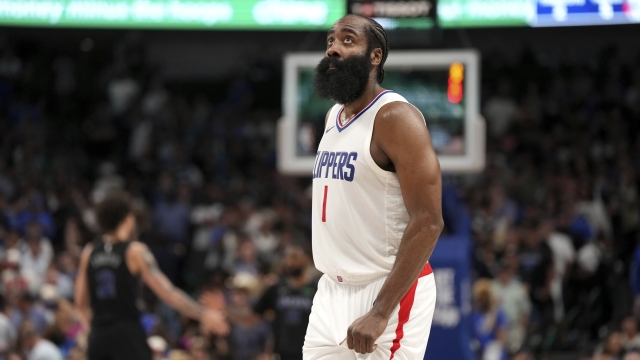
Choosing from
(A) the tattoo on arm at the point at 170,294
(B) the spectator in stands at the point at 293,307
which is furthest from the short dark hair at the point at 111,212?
(B) the spectator in stands at the point at 293,307

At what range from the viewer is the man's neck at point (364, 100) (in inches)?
143

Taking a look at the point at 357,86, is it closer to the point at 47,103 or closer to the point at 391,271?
the point at 391,271

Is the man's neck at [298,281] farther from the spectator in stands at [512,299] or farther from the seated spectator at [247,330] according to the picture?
the spectator in stands at [512,299]

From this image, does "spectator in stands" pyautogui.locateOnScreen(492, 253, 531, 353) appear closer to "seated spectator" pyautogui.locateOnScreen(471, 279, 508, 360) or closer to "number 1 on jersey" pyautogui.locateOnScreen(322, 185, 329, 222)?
"seated spectator" pyautogui.locateOnScreen(471, 279, 508, 360)

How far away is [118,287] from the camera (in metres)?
5.99

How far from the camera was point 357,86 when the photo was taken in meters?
3.56

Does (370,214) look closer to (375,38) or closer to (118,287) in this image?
(375,38)

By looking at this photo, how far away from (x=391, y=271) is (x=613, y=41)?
14660 millimetres

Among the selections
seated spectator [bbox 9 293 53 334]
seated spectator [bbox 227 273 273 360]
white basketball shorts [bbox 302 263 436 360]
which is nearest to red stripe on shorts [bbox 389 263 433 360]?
white basketball shorts [bbox 302 263 436 360]

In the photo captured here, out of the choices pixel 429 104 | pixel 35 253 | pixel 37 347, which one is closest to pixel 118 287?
pixel 37 347

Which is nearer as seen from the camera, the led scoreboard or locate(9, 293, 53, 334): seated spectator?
the led scoreboard

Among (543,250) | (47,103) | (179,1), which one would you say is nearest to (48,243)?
(179,1)

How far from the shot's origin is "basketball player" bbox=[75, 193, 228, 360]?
5.89 metres

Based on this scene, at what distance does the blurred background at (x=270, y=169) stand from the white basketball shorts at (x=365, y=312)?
389 centimetres
